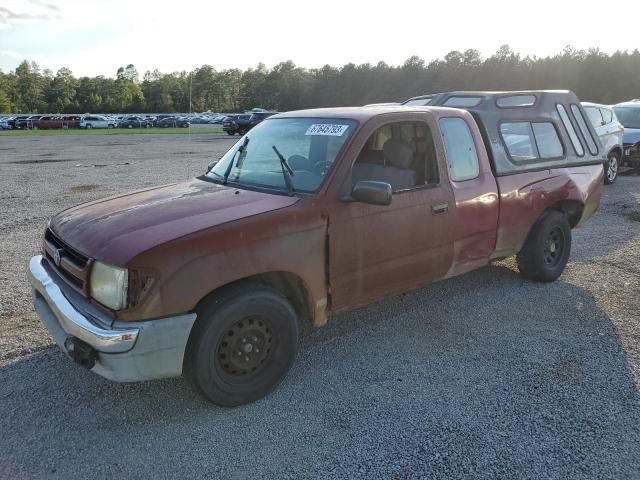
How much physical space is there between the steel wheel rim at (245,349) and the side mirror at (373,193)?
1047 mm

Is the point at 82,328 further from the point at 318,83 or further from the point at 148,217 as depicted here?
the point at 318,83

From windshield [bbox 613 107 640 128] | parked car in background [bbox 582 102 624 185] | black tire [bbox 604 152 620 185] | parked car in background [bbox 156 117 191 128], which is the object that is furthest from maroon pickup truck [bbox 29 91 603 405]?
parked car in background [bbox 156 117 191 128]

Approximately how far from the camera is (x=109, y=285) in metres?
2.93

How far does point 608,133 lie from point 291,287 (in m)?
10.9

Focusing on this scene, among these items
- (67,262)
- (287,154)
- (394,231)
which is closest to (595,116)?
(394,231)

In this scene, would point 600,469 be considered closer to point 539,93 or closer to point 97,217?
point 97,217

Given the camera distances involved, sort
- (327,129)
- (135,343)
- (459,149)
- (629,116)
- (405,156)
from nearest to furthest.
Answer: (135,343) < (327,129) < (405,156) < (459,149) < (629,116)

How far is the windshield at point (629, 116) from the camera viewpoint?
13.9 meters

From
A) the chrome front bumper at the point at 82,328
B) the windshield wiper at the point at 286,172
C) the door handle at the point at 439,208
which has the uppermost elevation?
the windshield wiper at the point at 286,172

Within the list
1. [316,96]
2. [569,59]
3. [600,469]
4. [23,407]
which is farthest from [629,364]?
[316,96]

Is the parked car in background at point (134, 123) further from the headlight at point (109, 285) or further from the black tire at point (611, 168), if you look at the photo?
the headlight at point (109, 285)

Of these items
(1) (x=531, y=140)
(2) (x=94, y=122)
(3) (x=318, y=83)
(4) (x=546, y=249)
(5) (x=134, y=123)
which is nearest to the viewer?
(1) (x=531, y=140)

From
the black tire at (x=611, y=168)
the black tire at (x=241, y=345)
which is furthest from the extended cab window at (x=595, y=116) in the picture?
the black tire at (x=241, y=345)

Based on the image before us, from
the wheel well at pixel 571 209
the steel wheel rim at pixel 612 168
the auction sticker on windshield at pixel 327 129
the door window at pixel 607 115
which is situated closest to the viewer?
the auction sticker on windshield at pixel 327 129
